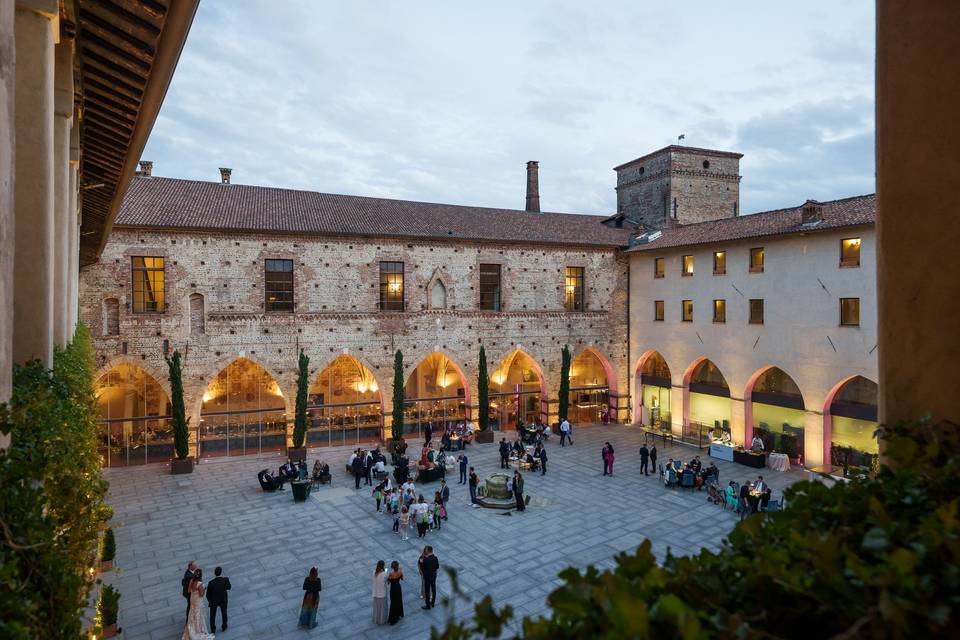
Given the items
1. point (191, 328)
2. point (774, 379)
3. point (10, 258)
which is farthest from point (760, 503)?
point (191, 328)

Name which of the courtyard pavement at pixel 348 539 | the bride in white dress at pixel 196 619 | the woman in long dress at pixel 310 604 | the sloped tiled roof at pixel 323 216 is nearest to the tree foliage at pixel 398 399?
the courtyard pavement at pixel 348 539

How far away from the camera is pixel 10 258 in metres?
3.40

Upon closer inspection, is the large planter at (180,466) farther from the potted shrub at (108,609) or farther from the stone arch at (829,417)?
the stone arch at (829,417)

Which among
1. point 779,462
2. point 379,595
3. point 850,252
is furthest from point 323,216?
point 779,462

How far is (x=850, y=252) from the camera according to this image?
20.0 meters

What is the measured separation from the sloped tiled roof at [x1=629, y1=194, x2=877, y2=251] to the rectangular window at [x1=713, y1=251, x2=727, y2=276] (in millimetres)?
742

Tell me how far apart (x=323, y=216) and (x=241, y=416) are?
9.66m

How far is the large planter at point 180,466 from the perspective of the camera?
2081 centimetres

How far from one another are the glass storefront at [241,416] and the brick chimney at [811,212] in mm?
22205

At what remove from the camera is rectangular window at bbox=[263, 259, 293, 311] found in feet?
78.4

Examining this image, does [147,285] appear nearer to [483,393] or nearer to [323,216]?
[323,216]

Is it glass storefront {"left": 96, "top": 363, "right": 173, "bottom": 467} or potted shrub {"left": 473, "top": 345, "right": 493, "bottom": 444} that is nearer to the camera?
glass storefront {"left": 96, "top": 363, "right": 173, "bottom": 467}

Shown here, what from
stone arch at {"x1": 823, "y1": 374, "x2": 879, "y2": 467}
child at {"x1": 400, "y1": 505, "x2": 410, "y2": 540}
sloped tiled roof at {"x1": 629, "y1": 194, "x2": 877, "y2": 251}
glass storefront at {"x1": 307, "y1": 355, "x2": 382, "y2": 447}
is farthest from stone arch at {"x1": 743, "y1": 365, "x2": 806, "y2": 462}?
glass storefront at {"x1": 307, "y1": 355, "x2": 382, "y2": 447}

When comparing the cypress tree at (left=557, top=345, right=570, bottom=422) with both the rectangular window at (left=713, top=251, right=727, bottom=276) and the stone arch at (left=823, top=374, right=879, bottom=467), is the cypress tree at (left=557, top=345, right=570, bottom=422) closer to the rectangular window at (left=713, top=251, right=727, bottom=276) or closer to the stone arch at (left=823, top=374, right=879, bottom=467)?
the rectangular window at (left=713, top=251, right=727, bottom=276)
